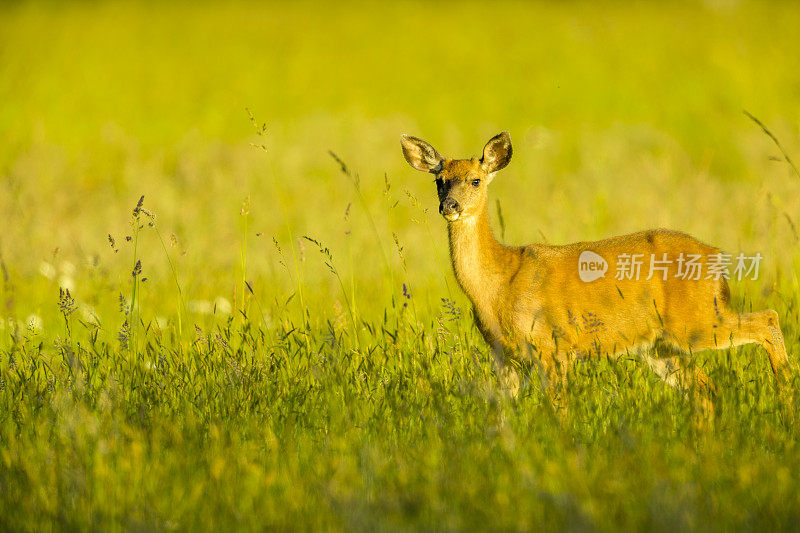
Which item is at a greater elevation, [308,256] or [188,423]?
[308,256]

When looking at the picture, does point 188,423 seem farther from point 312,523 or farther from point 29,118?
point 29,118

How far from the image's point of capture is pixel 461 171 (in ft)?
19.0

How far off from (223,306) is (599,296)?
2835mm

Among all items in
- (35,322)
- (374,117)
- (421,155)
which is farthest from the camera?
(374,117)

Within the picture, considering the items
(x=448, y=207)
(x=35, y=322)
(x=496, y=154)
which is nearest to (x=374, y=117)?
(x=35, y=322)

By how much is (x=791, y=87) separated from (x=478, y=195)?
1218 cm

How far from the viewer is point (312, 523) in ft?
11.7

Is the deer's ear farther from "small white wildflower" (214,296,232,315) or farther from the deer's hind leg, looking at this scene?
"small white wildflower" (214,296,232,315)

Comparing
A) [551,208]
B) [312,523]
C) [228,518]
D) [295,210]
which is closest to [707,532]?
[312,523]

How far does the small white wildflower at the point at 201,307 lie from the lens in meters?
7.05

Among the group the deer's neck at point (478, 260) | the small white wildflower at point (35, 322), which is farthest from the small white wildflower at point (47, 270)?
Result: the deer's neck at point (478, 260)

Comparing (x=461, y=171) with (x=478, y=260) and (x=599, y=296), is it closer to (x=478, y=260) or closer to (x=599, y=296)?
(x=478, y=260)

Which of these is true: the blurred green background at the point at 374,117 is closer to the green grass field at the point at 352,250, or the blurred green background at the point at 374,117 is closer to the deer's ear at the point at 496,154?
the green grass field at the point at 352,250

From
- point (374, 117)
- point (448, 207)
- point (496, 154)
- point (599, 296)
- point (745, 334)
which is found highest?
point (374, 117)
